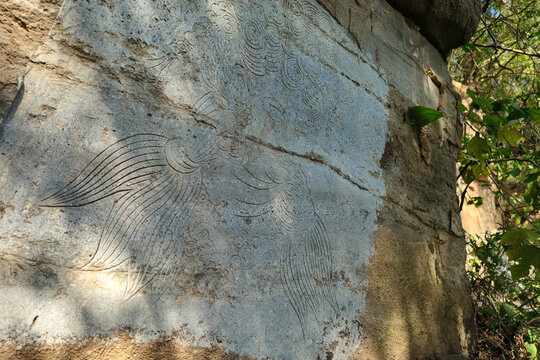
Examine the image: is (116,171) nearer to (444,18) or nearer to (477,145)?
(477,145)

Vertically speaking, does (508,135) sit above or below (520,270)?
above

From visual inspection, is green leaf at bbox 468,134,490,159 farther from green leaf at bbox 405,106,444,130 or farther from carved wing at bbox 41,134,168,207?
carved wing at bbox 41,134,168,207

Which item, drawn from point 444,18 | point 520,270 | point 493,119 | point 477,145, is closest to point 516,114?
point 493,119

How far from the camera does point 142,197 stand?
1252mm

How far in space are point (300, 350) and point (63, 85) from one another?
1.15m

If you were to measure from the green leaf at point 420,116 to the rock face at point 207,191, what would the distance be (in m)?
0.18

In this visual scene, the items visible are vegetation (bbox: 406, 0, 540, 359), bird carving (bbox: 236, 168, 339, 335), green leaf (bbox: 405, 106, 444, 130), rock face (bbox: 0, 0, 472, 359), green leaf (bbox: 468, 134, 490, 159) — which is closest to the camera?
rock face (bbox: 0, 0, 472, 359)

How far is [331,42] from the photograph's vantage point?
2.06 m

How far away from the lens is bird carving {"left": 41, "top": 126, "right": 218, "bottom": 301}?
1.15 meters

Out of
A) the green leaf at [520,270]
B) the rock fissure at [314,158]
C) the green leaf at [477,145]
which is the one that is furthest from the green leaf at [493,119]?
the rock fissure at [314,158]

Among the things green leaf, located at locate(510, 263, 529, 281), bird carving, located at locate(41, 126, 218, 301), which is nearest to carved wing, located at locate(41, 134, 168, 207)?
bird carving, located at locate(41, 126, 218, 301)

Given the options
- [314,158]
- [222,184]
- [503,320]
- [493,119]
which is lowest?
[503,320]

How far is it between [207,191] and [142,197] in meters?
0.23

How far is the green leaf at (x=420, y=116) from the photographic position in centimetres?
237
